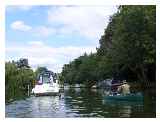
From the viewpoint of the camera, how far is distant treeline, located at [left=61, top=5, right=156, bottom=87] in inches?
340

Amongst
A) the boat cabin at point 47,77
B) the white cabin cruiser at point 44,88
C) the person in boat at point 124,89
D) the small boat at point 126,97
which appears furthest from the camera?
the person in boat at point 124,89

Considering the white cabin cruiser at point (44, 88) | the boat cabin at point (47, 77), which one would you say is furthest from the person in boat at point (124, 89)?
the boat cabin at point (47, 77)

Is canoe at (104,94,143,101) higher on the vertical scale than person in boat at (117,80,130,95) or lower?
lower

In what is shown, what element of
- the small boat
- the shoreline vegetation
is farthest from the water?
the shoreline vegetation

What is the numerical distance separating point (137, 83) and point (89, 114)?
328 cm

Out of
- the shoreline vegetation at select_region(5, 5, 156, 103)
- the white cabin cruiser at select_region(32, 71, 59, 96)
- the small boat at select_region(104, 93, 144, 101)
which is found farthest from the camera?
the white cabin cruiser at select_region(32, 71, 59, 96)

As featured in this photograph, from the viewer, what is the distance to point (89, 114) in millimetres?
6840

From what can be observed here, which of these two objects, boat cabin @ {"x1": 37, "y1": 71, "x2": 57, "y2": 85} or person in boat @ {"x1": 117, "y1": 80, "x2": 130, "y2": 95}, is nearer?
boat cabin @ {"x1": 37, "y1": 71, "x2": 57, "y2": 85}

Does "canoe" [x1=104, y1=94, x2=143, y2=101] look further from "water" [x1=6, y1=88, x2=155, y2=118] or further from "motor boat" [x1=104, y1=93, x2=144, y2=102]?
"water" [x1=6, y1=88, x2=155, y2=118]

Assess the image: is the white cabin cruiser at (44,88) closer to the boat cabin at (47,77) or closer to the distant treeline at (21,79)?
the boat cabin at (47,77)

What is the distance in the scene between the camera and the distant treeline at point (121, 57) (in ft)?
28.3

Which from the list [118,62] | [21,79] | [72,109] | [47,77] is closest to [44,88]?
[21,79]
